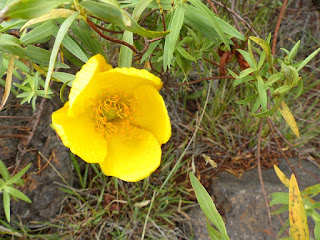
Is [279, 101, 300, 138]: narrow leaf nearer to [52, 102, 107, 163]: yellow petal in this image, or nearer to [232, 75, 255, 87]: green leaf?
[232, 75, 255, 87]: green leaf

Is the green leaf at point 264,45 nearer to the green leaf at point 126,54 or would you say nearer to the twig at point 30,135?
the green leaf at point 126,54

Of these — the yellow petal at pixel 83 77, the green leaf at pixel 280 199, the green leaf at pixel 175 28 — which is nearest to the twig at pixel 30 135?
the yellow petal at pixel 83 77

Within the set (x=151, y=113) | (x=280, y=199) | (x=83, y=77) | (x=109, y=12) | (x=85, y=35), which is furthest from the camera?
(x=280, y=199)

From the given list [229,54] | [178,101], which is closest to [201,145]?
[178,101]

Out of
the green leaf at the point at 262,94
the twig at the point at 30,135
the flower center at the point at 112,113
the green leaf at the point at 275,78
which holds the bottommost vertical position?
the twig at the point at 30,135

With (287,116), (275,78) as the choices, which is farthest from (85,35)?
(287,116)

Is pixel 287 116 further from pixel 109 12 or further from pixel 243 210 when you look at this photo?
pixel 243 210

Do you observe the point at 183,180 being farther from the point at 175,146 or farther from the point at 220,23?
the point at 220,23
